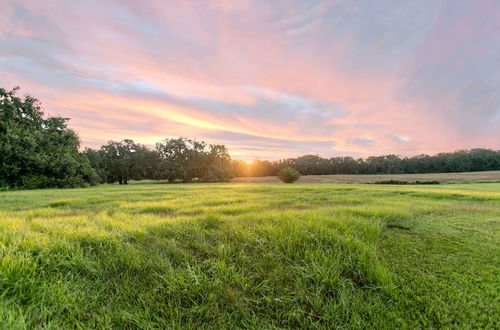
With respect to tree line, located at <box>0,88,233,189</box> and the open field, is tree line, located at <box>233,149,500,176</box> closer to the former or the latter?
tree line, located at <box>0,88,233,189</box>

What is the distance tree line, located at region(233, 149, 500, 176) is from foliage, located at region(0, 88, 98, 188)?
140 ft

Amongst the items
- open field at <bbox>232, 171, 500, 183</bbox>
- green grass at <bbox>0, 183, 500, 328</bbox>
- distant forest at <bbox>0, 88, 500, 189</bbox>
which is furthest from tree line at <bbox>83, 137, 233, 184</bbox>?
green grass at <bbox>0, 183, 500, 328</bbox>

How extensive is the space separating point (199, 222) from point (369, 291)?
2935 millimetres

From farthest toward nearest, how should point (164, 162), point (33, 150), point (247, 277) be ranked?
point (164, 162), point (33, 150), point (247, 277)

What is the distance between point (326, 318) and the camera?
196cm

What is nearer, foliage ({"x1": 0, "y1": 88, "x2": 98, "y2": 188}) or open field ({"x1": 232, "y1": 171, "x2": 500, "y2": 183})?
foliage ({"x1": 0, "y1": 88, "x2": 98, "y2": 188})

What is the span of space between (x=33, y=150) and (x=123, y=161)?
31.4 meters

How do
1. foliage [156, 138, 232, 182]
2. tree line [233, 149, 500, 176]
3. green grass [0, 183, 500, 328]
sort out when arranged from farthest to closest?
tree line [233, 149, 500, 176] → foliage [156, 138, 232, 182] → green grass [0, 183, 500, 328]

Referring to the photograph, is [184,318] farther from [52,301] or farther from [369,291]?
[369,291]

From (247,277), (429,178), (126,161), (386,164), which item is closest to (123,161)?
(126,161)

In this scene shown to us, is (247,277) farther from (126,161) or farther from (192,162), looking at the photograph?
(126,161)

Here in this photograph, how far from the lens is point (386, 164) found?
71.8 meters

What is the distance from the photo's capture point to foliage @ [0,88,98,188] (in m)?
20.3

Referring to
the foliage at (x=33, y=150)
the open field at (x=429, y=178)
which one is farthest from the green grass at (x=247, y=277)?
the open field at (x=429, y=178)
